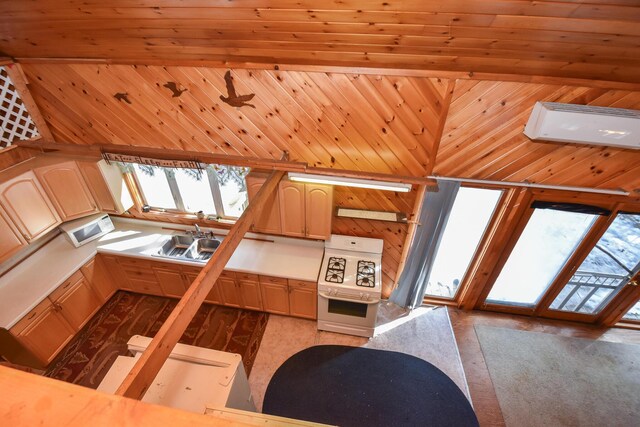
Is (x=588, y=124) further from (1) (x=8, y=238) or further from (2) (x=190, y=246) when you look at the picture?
(1) (x=8, y=238)

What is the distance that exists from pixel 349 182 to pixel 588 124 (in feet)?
7.42

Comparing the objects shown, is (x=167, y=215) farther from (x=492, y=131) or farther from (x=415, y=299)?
(x=492, y=131)

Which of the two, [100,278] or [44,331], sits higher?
[100,278]

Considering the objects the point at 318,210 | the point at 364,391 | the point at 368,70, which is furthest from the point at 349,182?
the point at 364,391

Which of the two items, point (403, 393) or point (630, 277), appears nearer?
point (403, 393)

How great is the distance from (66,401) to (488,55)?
3119mm

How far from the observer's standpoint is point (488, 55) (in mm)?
2338

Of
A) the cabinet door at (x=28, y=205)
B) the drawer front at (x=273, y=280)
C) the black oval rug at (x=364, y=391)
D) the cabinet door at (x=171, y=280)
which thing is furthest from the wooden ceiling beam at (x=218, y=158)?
the black oval rug at (x=364, y=391)

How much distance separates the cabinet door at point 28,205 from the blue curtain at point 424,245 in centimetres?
465

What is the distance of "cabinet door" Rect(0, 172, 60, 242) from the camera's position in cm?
311

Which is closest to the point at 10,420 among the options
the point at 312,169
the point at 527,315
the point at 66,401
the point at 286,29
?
the point at 66,401

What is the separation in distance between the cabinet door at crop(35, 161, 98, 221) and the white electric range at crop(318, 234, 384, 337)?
11.0ft

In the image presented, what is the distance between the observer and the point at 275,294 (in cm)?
389

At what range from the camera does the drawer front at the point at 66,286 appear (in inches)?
133
